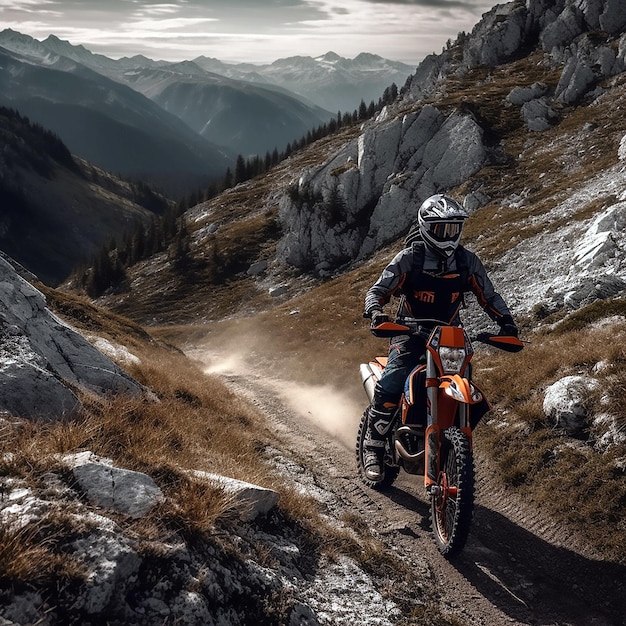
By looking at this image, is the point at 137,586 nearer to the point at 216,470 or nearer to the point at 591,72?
the point at 216,470

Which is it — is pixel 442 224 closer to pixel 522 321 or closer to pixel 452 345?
pixel 452 345

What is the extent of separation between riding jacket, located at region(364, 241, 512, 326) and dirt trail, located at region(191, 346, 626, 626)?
3515 mm

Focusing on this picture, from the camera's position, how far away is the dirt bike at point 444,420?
699 cm

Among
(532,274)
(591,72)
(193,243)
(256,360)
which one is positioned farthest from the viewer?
(193,243)

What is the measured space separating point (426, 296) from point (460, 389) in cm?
208

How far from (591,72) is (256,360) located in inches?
2423

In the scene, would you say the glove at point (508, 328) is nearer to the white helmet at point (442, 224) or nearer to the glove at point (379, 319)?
the white helmet at point (442, 224)

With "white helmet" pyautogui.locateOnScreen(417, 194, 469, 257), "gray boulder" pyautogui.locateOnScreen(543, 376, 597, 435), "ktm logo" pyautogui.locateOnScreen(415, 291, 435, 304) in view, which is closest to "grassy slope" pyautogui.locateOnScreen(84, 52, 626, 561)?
"gray boulder" pyautogui.locateOnScreen(543, 376, 597, 435)

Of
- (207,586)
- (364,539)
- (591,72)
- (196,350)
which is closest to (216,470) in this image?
(364,539)

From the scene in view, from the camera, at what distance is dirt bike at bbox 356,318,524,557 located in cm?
699

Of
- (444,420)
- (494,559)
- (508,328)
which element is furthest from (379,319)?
(494,559)

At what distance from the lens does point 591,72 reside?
62.9 m

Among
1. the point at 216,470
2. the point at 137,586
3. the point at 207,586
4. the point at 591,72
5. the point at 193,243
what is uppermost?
the point at 591,72

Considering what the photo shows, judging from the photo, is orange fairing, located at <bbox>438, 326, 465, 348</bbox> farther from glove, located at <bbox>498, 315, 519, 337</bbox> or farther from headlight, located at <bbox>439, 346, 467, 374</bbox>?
glove, located at <bbox>498, 315, 519, 337</bbox>
